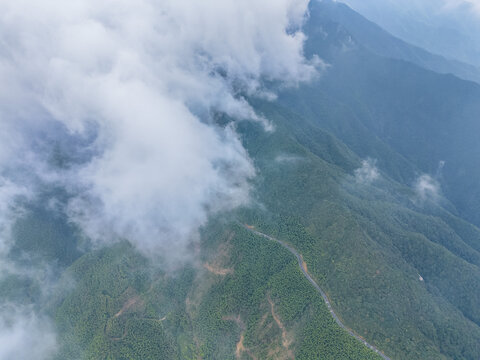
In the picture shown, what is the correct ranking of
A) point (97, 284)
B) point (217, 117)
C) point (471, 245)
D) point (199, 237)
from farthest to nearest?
point (217, 117) < point (471, 245) < point (199, 237) < point (97, 284)

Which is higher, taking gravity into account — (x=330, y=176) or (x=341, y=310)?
(x=330, y=176)

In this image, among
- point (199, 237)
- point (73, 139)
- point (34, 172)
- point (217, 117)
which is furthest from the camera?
point (217, 117)

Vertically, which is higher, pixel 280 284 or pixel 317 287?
pixel 317 287

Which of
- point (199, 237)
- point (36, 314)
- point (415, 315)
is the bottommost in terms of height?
point (36, 314)

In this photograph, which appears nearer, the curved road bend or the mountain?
the curved road bend

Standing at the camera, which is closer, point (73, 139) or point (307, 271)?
point (307, 271)

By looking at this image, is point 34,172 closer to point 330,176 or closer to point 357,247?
point 330,176

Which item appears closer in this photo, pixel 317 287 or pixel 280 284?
pixel 317 287

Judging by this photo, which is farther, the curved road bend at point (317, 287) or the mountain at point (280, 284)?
the mountain at point (280, 284)

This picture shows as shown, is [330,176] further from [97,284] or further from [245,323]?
[97,284]

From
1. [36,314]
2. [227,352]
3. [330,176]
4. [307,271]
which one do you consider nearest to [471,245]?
[330,176]
